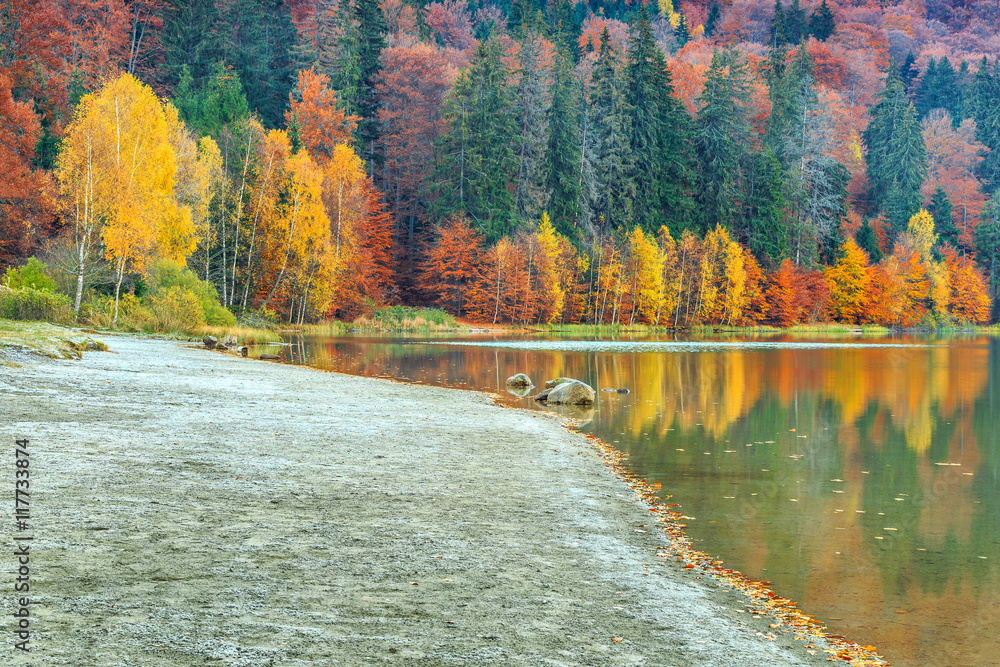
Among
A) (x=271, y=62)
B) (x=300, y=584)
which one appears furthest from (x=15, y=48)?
(x=300, y=584)

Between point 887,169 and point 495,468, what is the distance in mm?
126369

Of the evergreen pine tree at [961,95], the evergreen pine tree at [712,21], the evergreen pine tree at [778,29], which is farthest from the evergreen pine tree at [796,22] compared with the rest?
the evergreen pine tree at [961,95]

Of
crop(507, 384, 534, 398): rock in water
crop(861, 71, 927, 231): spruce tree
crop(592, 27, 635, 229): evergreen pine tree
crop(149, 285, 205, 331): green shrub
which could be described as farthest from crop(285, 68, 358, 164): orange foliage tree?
crop(861, 71, 927, 231): spruce tree

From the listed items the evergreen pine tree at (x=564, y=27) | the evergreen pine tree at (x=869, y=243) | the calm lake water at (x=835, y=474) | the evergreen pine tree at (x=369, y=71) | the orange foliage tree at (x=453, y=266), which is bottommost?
the calm lake water at (x=835, y=474)

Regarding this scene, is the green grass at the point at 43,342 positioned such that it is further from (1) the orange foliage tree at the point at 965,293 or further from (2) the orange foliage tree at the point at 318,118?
(1) the orange foliage tree at the point at 965,293

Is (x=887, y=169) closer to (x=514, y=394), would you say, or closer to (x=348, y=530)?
(x=514, y=394)

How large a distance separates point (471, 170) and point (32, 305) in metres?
55.9

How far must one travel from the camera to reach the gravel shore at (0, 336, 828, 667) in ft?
20.0

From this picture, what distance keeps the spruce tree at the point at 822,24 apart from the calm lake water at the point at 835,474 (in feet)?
418

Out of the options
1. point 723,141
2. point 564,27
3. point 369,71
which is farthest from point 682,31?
point 369,71

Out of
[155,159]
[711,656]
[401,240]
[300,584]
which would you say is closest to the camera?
[711,656]

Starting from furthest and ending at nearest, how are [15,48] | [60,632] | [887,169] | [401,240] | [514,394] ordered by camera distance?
[887,169] → [401,240] → [15,48] → [514,394] → [60,632]

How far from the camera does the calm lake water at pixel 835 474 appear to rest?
336 inches

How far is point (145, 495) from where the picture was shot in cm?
951
